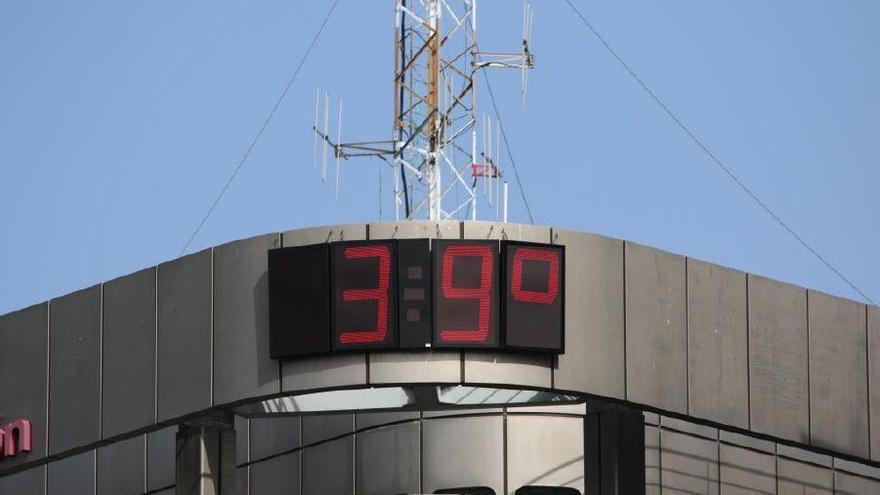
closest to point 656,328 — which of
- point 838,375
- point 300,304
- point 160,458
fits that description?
point 838,375

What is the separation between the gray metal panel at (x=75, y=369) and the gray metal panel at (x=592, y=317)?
8740 mm

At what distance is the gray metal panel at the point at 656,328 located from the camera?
127 ft

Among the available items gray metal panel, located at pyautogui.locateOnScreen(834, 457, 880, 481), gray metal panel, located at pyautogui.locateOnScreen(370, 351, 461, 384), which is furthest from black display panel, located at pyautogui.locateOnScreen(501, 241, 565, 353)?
gray metal panel, located at pyautogui.locateOnScreen(834, 457, 880, 481)

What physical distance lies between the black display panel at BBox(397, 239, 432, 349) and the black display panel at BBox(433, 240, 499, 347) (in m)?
0.13

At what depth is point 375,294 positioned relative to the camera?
124 ft

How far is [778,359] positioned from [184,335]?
10645 millimetres

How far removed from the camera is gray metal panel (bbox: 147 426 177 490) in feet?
175

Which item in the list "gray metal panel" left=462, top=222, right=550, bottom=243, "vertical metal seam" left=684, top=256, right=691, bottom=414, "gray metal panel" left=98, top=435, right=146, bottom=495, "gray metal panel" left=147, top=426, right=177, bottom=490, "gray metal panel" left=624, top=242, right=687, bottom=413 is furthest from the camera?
"gray metal panel" left=98, top=435, right=146, bottom=495

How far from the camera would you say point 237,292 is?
3888cm

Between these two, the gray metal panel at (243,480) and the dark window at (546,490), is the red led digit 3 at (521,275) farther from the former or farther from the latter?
the gray metal panel at (243,480)

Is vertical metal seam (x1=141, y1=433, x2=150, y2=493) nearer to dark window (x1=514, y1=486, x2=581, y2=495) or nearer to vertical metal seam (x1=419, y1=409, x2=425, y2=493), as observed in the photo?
vertical metal seam (x1=419, y1=409, x2=425, y2=493)

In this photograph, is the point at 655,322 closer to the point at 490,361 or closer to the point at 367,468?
the point at 490,361

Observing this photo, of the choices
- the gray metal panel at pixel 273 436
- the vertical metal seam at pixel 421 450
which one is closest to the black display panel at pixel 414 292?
the vertical metal seam at pixel 421 450

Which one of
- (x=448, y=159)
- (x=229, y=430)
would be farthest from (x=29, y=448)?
(x=448, y=159)
